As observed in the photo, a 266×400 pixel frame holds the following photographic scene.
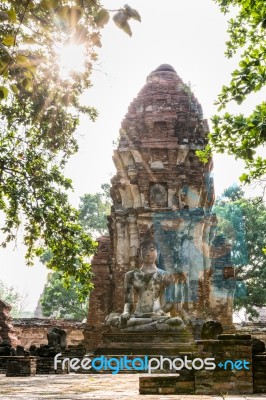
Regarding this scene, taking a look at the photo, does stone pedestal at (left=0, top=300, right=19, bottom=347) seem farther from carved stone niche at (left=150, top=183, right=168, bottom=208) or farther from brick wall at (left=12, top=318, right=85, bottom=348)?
carved stone niche at (left=150, top=183, right=168, bottom=208)

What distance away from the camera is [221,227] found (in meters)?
27.3

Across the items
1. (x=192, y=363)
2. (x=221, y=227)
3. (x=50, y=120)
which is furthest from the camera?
(x=221, y=227)

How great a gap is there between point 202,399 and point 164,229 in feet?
36.1

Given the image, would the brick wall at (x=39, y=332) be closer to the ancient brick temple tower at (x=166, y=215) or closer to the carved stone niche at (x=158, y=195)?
the ancient brick temple tower at (x=166, y=215)

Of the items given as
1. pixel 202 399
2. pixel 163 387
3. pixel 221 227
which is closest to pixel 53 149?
pixel 163 387

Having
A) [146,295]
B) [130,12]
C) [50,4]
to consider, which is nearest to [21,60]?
[50,4]

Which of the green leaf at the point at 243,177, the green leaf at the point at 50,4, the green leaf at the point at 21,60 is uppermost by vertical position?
the green leaf at the point at 243,177

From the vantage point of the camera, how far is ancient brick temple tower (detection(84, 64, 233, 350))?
48.4 feet

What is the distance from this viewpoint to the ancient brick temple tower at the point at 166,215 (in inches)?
581

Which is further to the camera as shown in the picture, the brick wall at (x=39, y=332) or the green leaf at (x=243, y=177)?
the brick wall at (x=39, y=332)

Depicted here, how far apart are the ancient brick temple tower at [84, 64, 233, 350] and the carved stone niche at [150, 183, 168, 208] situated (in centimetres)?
3

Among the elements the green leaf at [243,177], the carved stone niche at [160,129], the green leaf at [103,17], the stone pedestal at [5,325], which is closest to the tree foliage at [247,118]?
the green leaf at [243,177]

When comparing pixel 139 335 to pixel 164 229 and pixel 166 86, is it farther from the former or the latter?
pixel 166 86

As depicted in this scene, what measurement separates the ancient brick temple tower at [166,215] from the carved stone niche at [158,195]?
3 cm
